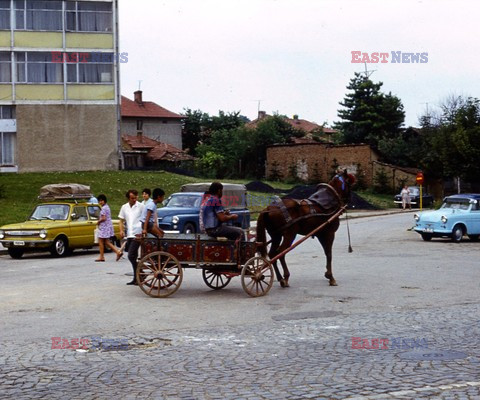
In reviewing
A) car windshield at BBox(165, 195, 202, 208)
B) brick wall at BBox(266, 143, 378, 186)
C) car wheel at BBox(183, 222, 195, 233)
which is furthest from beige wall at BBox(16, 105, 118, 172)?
Answer: car wheel at BBox(183, 222, 195, 233)

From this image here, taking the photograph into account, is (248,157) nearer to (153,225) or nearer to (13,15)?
(13,15)

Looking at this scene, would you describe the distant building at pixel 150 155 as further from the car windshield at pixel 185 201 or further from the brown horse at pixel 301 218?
the brown horse at pixel 301 218

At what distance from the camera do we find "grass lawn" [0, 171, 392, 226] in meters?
41.1

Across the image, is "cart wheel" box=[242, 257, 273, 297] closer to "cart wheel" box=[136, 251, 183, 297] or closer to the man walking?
"cart wheel" box=[136, 251, 183, 297]

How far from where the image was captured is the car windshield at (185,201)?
87.3ft

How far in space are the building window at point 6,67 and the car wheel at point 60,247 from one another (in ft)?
104

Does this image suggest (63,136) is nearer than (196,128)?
Yes

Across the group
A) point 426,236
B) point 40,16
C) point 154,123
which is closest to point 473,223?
point 426,236

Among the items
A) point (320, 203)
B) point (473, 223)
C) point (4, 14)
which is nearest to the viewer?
point (320, 203)

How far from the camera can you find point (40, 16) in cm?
5119

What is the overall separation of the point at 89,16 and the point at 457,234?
111ft

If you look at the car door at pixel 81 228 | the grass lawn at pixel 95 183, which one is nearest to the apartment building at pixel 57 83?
the grass lawn at pixel 95 183

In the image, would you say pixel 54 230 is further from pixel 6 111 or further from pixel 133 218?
pixel 6 111

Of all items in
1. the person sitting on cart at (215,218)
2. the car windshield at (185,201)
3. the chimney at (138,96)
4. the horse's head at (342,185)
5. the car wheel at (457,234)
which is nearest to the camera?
the person sitting on cart at (215,218)
